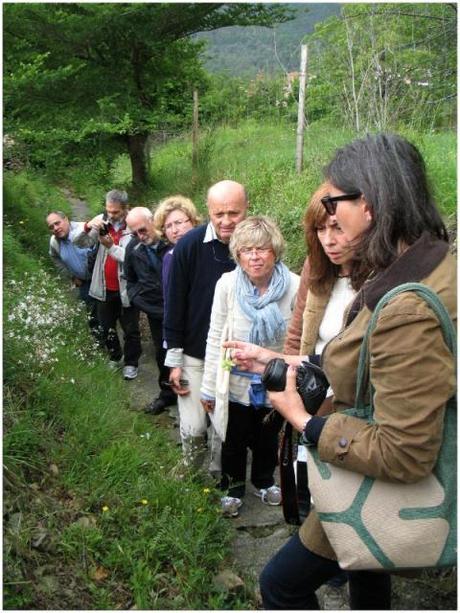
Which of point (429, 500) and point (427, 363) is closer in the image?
point (427, 363)

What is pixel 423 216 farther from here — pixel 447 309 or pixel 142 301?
pixel 142 301

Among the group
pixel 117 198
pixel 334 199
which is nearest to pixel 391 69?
pixel 117 198

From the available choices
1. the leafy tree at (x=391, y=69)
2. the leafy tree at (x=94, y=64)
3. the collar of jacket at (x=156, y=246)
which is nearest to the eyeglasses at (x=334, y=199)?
the collar of jacket at (x=156, y=246)

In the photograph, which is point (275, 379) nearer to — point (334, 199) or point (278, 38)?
point (334, 199)

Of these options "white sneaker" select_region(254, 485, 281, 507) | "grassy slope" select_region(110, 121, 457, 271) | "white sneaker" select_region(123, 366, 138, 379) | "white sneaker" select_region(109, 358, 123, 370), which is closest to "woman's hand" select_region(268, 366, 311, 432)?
"white sneaker" select_region(254, 485, 281, 507)

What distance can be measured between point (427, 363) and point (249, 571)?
2.07 metres

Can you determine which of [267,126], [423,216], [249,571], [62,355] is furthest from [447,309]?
[267,126]

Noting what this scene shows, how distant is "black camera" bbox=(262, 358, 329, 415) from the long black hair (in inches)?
17.1

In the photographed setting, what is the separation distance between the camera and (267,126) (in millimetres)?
13867

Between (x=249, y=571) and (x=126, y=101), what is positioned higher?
(x=126, y=101)

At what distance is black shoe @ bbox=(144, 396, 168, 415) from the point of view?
518 cm

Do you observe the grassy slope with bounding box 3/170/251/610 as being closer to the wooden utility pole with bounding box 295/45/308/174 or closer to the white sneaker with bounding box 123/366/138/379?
the white sneaker with bounding box 123/366/138/379

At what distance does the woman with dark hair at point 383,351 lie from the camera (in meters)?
1.44

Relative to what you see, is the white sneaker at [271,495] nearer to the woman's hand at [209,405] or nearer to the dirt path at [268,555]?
the dirt path at [268,555]
